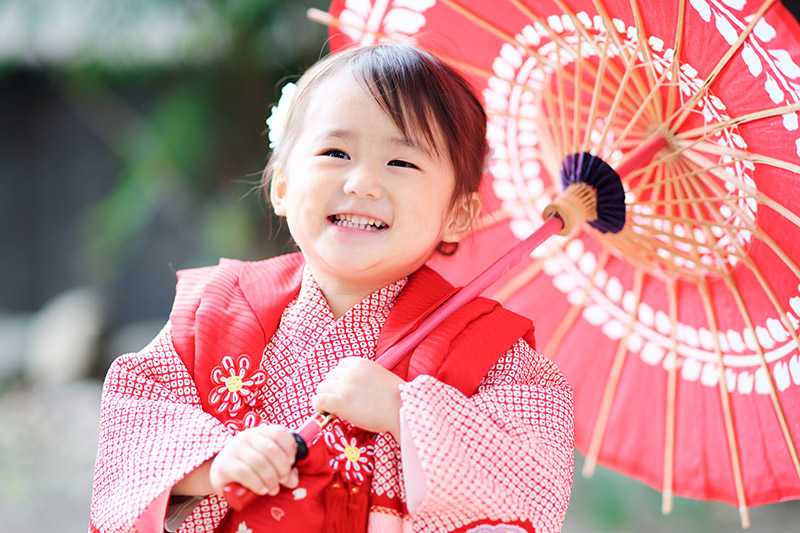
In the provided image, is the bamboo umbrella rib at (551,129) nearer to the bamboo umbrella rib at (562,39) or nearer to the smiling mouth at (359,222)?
the bamboo umbrella rib at (562,39)

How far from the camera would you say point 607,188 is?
1565 mm

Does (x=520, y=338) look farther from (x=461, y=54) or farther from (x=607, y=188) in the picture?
(x=461, y=54)

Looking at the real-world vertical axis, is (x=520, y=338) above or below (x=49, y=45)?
above

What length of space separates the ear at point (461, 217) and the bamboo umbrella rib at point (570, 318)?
0.48m

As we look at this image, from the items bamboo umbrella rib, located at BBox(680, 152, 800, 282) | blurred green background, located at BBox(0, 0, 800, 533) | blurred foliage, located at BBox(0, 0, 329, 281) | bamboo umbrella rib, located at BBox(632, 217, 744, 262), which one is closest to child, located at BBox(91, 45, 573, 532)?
bamboo umbrella rib, located at BBox(632, 217, 744, 262)

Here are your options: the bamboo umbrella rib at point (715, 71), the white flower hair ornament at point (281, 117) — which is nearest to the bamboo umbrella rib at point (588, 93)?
the bamboo umbrella rib at point (715, 71)

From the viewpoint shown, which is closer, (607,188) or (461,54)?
(607,188)

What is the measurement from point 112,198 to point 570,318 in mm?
2995

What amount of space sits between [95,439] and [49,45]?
2.03 metres

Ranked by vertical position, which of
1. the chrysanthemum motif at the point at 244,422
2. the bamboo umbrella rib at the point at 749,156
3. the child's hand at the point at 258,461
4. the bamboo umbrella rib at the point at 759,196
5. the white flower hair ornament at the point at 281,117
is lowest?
the chrysanthemum motif at the point at 244,422

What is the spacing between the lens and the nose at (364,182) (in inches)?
51.2

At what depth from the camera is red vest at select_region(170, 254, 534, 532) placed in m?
1.23

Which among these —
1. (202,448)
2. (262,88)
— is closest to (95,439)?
(262,88)

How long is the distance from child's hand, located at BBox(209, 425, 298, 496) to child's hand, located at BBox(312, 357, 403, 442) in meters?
0.08
